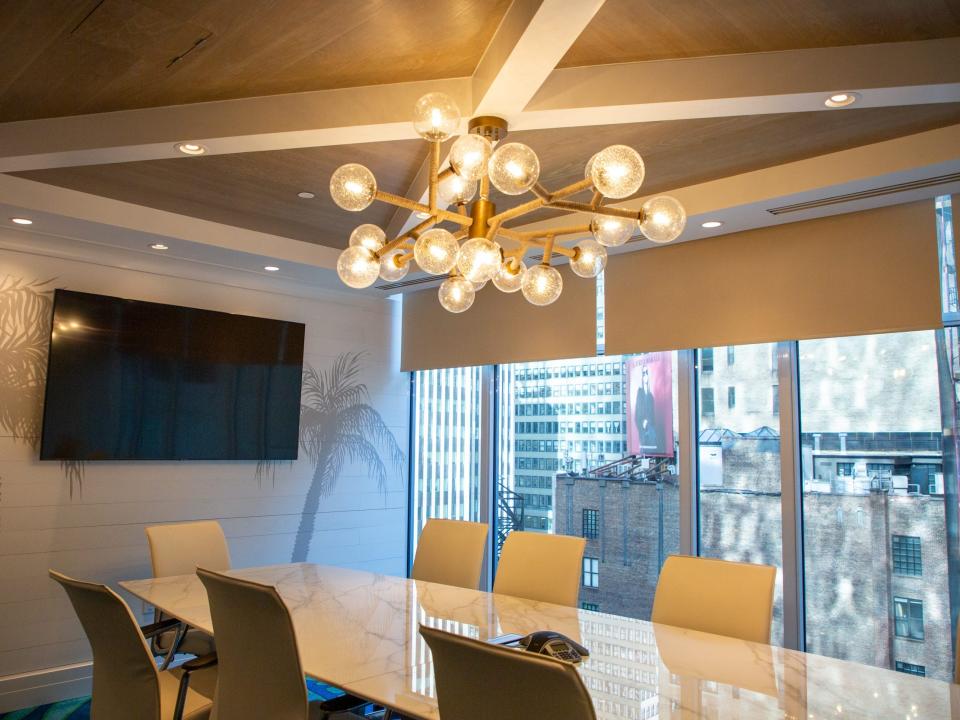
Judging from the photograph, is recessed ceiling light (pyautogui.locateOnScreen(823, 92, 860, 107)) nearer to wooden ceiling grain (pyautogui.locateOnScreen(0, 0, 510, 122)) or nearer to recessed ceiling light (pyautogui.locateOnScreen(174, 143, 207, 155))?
wooden ceiling grain (pyautogui.locateOnScreen(0, 0, 510, 122))

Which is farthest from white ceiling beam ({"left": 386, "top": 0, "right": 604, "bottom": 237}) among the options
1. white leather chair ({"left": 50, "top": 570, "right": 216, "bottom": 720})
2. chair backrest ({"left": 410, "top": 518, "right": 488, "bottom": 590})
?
chair backrest ({"left": 410, "top": 518, "right": 488, "bottom": 590})

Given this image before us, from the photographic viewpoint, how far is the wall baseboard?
4.18 metres

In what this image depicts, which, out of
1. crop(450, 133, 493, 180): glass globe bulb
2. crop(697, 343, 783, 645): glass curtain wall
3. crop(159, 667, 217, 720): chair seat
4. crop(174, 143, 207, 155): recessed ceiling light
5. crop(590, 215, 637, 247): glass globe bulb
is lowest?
crop(159, 667, 217, 720): chair seat

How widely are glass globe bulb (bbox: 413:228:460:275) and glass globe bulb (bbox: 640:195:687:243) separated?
2.04 ft

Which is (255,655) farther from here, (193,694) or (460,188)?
(460,188)

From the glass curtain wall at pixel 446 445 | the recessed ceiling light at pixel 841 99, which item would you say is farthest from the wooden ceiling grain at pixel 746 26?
the glass curtain wall at pixel 446 445

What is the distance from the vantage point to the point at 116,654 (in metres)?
2.41

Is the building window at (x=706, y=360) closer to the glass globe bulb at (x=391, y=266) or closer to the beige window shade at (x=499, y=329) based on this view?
the beige window shade at (x=499, y=329)

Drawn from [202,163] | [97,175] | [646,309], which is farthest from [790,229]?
[97,175]

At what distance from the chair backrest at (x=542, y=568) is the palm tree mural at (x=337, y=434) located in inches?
97.8

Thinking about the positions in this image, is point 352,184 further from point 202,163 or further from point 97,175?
point 97,175

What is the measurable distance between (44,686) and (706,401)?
4.23m

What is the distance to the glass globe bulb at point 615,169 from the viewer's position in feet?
7.24

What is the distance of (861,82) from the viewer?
259 cm
